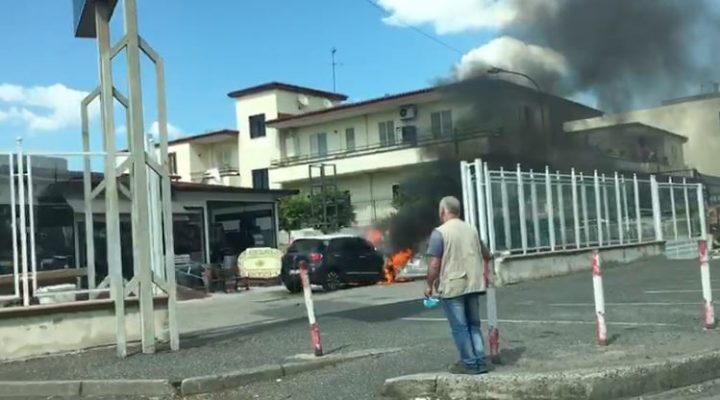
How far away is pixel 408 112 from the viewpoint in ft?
131

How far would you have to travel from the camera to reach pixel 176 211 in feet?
83.3

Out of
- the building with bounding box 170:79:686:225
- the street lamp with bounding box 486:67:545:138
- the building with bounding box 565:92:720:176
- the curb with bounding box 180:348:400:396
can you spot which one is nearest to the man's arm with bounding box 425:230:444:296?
the curb with bounding box 180:348:400:396

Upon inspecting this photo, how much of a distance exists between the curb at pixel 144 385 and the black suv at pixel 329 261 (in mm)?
12494

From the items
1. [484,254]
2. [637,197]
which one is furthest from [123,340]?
[637,197]

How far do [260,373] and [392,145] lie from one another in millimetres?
34580

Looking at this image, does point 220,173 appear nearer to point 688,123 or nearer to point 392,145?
point 392,145

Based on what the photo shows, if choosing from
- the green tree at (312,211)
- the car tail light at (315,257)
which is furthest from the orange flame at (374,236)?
the car tail light at (315,257)

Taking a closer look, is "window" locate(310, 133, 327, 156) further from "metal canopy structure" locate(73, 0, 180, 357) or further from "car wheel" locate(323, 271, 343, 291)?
"metal canopy structure" locate(73, 0, 180, 357)

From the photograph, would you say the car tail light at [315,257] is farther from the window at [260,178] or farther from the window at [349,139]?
the window at [260,178]

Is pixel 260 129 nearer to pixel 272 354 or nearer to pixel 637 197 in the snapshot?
pixel 637 197

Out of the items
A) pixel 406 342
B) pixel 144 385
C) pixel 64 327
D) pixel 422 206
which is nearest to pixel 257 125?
pixel 422 206

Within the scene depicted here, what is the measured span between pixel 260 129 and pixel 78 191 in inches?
1575

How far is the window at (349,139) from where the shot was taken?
148 ft

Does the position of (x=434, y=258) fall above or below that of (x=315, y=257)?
above
